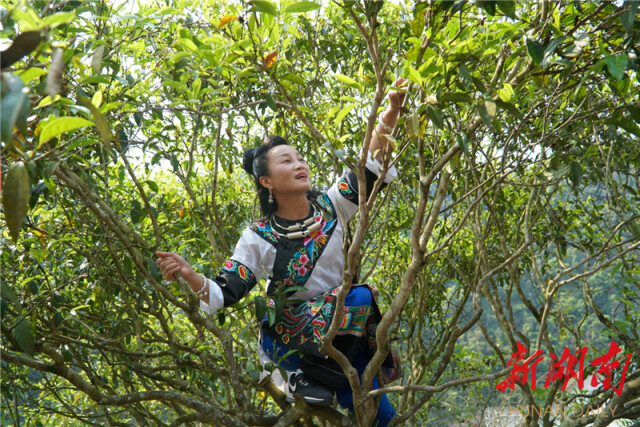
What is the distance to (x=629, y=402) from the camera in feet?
8.41

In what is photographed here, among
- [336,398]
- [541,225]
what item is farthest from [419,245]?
Answer: [541,225]

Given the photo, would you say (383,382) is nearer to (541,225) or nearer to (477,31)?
(477,31)

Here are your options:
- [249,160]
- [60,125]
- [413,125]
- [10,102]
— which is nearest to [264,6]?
[413,125]

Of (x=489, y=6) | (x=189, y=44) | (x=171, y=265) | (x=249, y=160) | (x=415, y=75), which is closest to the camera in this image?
(x=489, y=6)

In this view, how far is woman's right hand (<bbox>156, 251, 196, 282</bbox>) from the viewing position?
188cm

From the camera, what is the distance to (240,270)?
2.21 m

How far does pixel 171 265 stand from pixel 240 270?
37 cm

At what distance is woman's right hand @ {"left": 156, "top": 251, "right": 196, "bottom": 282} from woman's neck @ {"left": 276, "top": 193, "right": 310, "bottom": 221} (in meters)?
0.58

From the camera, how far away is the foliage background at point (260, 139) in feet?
4.81

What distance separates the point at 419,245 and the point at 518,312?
402 inches

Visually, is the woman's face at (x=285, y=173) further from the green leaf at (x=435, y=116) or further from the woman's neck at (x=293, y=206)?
the green leaf at (x=435, y=116)

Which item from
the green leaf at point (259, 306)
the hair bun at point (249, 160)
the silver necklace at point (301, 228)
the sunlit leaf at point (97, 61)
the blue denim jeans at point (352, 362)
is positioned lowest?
the blue denim jeans at point (352, 362)

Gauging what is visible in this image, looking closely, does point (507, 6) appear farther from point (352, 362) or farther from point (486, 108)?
point (352, 362)

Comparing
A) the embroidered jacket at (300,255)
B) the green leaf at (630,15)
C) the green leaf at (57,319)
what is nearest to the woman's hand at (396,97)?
the embroidered jacket at (300,255)
